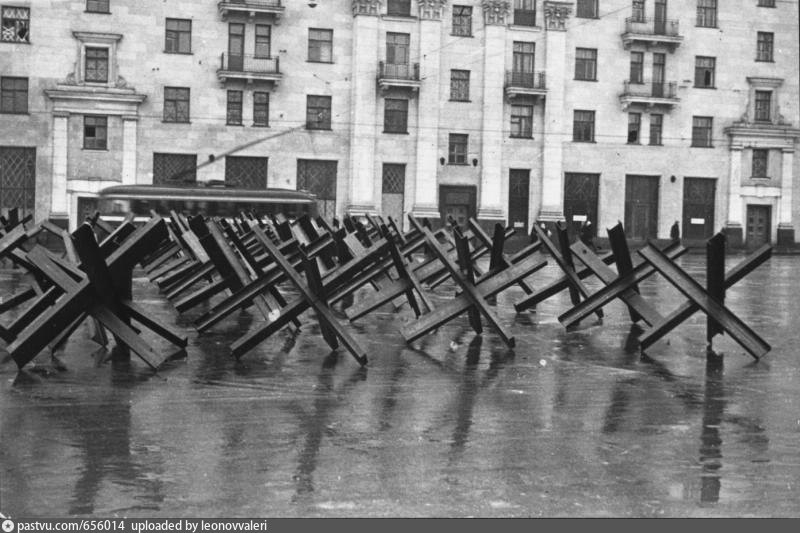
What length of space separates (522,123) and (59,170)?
2341cm

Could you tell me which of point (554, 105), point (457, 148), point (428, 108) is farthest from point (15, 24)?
point (554, 105)

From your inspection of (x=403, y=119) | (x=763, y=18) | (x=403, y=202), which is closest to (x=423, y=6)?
(x=403, y=119)

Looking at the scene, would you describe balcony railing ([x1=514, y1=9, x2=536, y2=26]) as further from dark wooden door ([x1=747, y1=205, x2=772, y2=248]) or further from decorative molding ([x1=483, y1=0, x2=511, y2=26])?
dark wooden door ([x1=747, y1=205, x2=772, y2=248])

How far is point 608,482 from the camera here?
522 cm

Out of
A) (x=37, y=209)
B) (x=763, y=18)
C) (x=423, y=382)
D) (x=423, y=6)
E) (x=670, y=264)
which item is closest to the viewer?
(x=423, y=382)

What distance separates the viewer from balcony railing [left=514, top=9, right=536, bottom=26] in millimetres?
57812

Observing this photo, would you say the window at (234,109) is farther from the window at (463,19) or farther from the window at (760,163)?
the window at (760,163)

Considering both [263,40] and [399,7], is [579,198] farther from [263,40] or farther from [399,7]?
[263,40]

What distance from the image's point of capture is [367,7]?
55.8 metres

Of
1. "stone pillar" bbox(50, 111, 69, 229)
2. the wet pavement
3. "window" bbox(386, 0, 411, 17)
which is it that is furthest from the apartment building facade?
the wet pavement

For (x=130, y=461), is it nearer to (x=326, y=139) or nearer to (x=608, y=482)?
(x=608, y=482)

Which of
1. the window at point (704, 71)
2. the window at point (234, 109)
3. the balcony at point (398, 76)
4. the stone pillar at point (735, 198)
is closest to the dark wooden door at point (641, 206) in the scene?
the stone pillar at point (735, 198)

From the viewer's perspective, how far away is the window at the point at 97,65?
53000 millimetres
